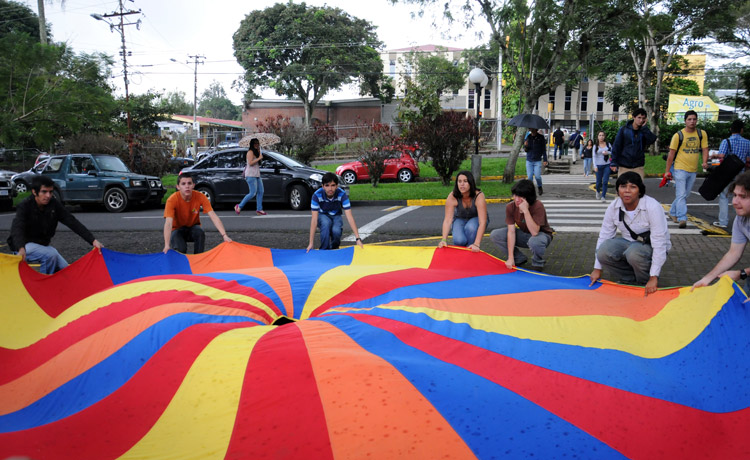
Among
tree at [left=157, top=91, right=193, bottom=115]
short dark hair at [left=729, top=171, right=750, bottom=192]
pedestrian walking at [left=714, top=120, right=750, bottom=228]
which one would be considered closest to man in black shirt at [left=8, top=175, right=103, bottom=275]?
short dark hair at [left=729, top=171, right=750, bottom=192]

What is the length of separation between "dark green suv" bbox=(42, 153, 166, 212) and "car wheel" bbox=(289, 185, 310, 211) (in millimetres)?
5268

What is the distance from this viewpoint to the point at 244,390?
273 cm

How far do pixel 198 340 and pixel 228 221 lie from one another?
1015cm

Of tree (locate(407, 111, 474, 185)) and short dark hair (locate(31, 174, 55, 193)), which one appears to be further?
tree (locate(407, 111, 474, 185))

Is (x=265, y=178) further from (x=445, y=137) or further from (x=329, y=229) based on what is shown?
(x=329, y=229)

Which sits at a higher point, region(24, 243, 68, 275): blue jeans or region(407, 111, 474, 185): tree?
region(407, 111, 474, 185): tree

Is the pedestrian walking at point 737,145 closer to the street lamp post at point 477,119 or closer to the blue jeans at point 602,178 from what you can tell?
the blue jeans at point 602,178

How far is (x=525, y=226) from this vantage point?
6910mm

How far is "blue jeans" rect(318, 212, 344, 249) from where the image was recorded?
7523 mm

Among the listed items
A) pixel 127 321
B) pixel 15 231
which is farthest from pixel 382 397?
pixel 15 231

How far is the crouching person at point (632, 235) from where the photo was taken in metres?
5.02

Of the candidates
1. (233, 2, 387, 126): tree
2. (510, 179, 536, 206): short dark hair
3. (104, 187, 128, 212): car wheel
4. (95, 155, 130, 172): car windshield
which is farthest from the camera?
(233, 2, 387, 126): tree

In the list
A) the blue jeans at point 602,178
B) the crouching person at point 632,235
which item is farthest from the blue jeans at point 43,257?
the blue jeans at point 602,178

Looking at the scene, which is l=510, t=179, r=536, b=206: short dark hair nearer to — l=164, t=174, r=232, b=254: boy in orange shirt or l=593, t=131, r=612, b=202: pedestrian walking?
l=164, t=174, r=232, b=254: boy in orange shirt
